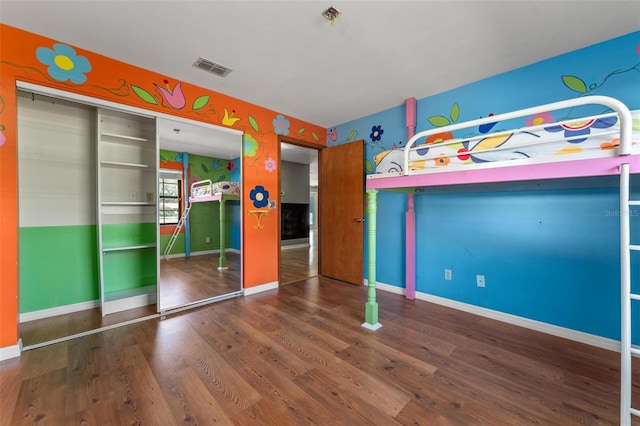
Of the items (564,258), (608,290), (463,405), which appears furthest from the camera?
(564,258)

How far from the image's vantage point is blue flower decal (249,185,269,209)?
327 centimetres

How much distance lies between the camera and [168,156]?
5051 mm

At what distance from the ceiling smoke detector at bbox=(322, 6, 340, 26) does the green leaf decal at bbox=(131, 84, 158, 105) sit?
6.09ft

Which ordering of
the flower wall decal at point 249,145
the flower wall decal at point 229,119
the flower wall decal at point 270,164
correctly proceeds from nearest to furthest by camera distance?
the flower wall decal at point 229,119, the flower wall decal at point 249,145, the flower wall decal at point 270,164

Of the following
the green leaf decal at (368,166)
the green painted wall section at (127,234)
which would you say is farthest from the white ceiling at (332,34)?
the green painted wall section at (127,234)

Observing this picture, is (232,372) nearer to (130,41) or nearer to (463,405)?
(463,405)

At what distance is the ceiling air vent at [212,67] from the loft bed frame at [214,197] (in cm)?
216

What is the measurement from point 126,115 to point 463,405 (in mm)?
3621

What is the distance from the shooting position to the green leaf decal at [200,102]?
2771 mm

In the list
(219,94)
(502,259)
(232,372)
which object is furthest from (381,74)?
(232,372)

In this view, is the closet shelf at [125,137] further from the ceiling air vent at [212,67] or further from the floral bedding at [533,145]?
the floral bedding at [533,145]

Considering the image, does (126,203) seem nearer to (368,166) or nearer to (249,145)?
(249,145)

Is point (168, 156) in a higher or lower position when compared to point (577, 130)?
higher

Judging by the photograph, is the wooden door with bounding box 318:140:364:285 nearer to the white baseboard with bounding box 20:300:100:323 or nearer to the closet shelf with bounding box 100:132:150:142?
the closet shelf with bounding box 100:132:150:142
